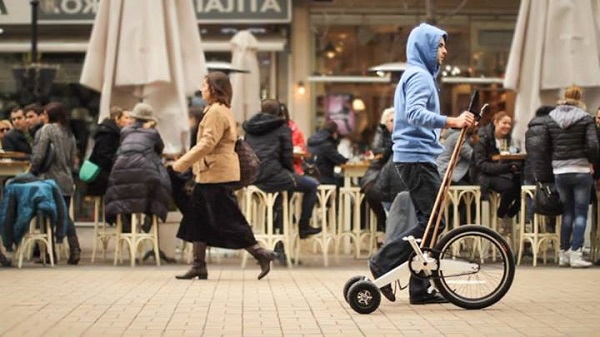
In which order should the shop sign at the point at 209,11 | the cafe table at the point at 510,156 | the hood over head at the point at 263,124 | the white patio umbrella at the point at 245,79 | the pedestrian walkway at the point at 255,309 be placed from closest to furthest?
the pedestrian walkway at the point at 255,309 → the hood over head at the point at 263,124 → the cafe table at the point at 510,156 → the white patio umbrella at the point at 245,79 → the shop sign at the point at 209,11

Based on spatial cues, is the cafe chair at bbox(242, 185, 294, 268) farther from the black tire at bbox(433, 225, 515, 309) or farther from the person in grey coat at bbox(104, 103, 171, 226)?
the black tire at bbox(433, 225, 515, 309)

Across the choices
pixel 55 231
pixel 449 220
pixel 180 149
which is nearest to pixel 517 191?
pixel 449 220

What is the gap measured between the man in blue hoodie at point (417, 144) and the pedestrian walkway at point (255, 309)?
1.00 ft

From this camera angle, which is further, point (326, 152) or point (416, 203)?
point (326, 152)

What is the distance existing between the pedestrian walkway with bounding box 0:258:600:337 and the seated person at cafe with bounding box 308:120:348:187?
4.56m

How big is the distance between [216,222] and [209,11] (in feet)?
38.4

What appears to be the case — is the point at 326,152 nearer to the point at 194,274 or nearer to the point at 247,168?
the point at 247,168

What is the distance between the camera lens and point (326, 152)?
59.3 feet

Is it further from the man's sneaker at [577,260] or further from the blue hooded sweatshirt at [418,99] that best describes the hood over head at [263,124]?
the blue hooded sweatshirt at [418,99]

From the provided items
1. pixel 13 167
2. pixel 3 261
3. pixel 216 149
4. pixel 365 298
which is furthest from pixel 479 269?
pixel 13 167

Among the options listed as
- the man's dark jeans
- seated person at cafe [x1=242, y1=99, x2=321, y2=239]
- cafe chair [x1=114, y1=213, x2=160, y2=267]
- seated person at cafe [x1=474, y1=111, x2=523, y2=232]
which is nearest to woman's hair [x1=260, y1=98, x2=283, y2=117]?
seated person at cafe [x1=242, y1=99, x2=321, y2=239]

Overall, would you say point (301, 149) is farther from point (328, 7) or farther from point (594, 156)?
point (328, 7)

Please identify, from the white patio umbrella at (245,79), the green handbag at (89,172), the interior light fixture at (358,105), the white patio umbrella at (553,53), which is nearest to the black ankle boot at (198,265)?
the green handbag at (89,172)

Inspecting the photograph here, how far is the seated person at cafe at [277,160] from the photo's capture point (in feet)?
48.1
